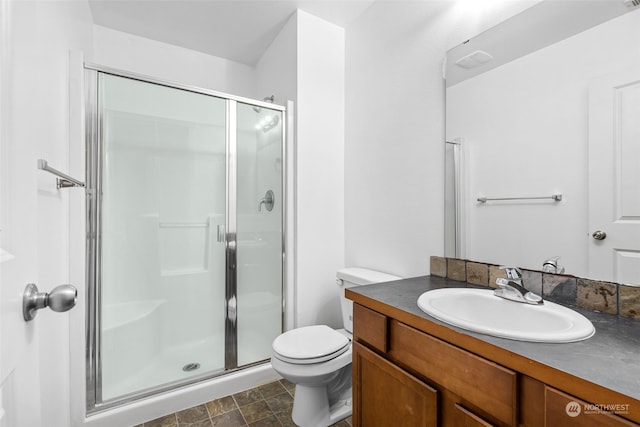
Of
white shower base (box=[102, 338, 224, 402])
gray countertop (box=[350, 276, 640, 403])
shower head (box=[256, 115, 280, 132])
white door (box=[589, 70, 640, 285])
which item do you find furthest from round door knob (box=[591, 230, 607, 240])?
white shower base (box=[102, 338, 224, 402])

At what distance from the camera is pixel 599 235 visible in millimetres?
978

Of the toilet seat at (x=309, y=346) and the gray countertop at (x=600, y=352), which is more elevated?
the gray countertop at (x=600, y=352)

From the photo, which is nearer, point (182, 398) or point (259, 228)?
point (182, 398)

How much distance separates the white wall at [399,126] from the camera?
4.98ft

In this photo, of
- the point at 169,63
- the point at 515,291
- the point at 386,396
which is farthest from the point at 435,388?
the point at 169,63

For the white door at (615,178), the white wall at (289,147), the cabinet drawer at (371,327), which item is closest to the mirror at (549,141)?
the white door at (615,178)

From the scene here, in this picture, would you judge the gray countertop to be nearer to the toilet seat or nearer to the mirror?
the mirror

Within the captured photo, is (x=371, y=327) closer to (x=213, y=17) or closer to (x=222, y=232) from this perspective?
(x=222, y=232)

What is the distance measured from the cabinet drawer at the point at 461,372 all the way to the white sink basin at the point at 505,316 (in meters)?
0.08

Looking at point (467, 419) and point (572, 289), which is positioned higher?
point (572, 289)

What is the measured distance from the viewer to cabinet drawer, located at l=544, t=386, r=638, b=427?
0.52m

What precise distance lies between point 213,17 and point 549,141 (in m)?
2.25

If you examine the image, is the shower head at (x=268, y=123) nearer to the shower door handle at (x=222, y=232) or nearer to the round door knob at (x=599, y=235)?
the shower door handle at (x=222, y=232)

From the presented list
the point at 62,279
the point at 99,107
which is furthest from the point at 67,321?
the point at 99,107
